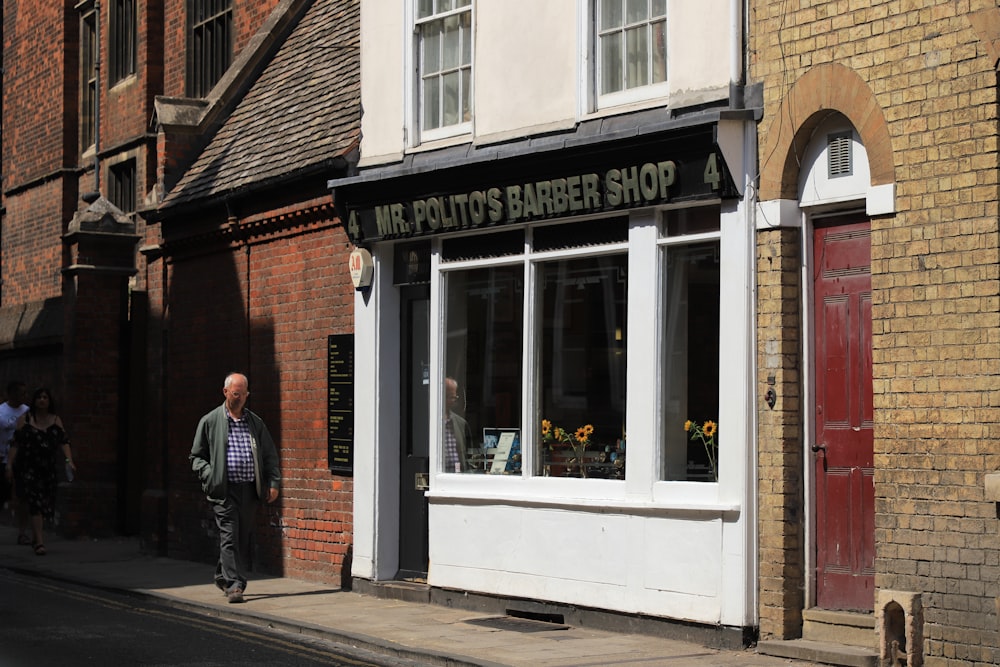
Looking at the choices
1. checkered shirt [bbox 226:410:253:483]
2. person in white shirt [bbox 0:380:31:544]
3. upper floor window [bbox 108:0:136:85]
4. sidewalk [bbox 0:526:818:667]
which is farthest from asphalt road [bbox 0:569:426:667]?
upper floor window [bbox 108:0:136:85]

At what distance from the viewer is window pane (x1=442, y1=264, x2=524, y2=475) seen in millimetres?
13062

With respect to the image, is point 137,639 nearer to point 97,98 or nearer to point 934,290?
point 934,290

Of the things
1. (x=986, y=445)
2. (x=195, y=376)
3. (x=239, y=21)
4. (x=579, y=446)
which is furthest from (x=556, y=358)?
(x=239, y=21)

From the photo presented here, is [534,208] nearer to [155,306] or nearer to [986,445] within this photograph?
[986,445]

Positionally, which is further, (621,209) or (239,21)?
(239,21)

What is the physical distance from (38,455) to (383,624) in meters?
8.32

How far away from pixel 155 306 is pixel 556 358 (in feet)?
25.4

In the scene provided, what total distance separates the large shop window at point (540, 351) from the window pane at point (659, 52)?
1163 millimetres

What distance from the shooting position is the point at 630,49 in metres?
11.8

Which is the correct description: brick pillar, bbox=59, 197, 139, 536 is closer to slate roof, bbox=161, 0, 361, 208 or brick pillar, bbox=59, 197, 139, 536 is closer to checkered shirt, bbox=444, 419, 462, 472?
slate roof, bbox=161, 0, 361, 208

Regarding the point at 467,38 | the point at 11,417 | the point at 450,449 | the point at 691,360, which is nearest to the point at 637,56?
the point at 467,38

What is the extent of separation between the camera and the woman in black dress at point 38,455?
18.5 meters

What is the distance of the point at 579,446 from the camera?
1230 cm

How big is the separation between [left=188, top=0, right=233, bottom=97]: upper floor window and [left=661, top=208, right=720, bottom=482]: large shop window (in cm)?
1083
